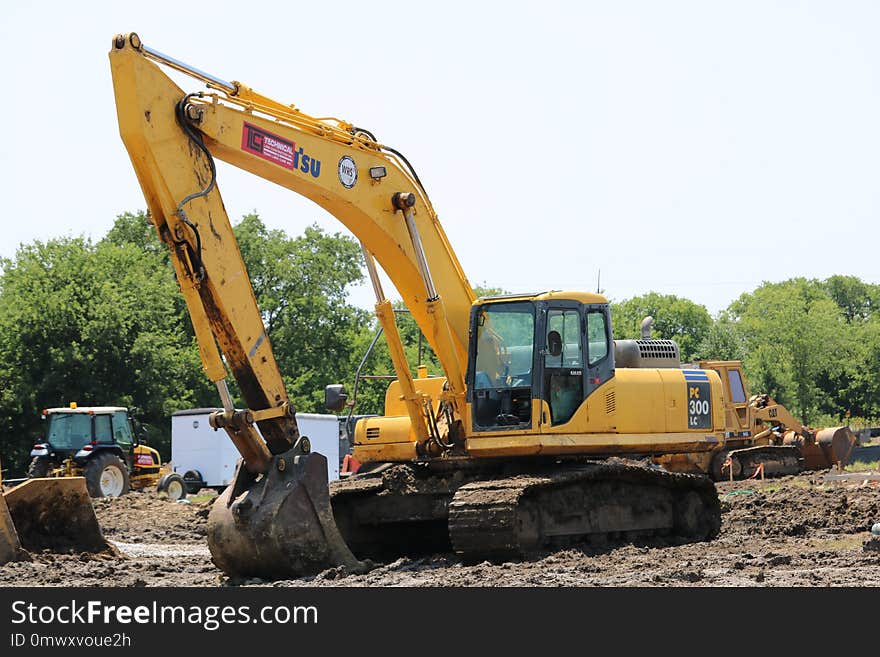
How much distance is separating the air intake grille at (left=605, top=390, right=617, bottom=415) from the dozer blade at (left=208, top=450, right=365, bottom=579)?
3.43m

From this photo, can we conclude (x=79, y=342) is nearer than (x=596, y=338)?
No

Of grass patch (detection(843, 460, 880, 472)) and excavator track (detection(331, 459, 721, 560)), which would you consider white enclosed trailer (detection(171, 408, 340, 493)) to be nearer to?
grass patch (detection(843, 460, 880, 472))

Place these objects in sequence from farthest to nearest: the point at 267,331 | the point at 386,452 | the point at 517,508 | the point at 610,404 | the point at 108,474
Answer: the point at 267,331, the point at 108,474, the point at 386,452, the point at 610,404, the point at 517,508

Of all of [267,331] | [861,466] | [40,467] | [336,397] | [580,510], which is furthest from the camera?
[267,331]

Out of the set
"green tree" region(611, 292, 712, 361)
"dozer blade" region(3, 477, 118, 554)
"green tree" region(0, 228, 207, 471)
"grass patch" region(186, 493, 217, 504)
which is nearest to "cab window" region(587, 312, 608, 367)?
"dozer blade" region(3, 477, 118, 554)

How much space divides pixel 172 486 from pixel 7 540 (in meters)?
17.1

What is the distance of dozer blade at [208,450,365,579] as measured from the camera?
39.4ft

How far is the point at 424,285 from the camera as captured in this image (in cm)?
1406

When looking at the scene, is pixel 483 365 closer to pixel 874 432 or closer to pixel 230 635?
pixel 230 635

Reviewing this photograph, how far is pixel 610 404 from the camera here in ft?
46.2

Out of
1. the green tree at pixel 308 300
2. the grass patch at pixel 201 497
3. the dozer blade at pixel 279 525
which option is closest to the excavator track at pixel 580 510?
the dozer blade at pixel 279 525

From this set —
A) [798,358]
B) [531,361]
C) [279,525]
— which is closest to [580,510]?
[531,361]

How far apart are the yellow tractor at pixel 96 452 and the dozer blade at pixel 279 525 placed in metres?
17.5

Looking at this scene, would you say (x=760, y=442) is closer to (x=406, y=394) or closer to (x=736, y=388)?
(x=736, y=388)
